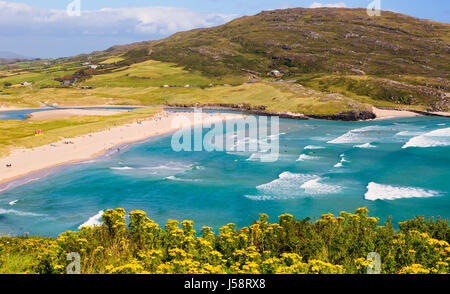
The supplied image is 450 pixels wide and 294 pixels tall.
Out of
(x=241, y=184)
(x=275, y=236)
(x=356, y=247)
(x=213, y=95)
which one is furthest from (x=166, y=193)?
(x=213, y=95)

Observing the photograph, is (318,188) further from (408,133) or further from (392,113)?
(392,113)

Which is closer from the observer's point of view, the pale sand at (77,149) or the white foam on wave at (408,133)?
the pale sand at (77,149)

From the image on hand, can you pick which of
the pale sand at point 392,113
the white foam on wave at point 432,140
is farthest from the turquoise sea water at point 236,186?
the pale sand at point 392,113

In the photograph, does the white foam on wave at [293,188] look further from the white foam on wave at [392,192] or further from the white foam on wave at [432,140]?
the white foam on wave at [432,140]

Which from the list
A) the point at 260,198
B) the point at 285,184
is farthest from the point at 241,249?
the point at 285,184

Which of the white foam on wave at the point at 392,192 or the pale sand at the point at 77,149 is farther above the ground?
the pale sand at the point at 77,149
